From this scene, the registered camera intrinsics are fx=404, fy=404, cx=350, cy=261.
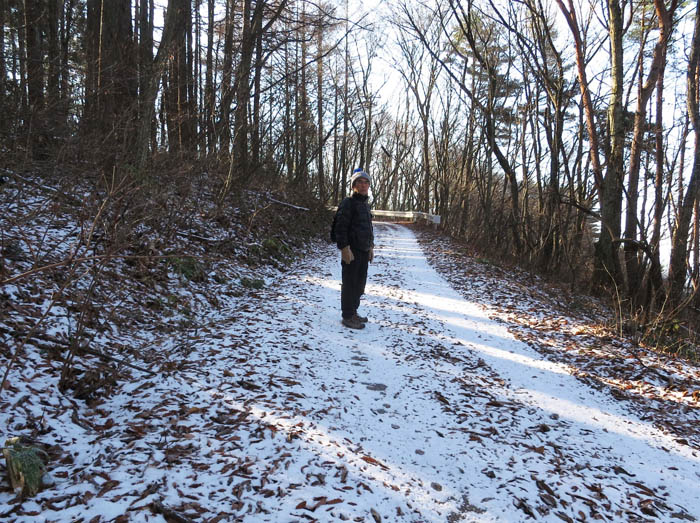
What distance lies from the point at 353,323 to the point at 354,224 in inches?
55.7

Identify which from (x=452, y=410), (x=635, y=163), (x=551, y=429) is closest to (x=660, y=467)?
A: (x=551, y=429)

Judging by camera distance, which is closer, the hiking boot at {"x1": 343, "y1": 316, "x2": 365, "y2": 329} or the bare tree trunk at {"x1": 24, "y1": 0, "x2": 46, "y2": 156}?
the hiking boot at {"x1": 343, "y1": 316, "x2": 365, "y2": 329}

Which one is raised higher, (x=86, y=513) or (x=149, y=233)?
(x=149, y=233)

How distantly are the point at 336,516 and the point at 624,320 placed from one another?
588cm

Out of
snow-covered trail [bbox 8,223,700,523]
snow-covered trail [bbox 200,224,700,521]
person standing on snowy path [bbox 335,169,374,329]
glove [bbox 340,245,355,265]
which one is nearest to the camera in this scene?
snow-covered trail [bbox 8,223,700,523]

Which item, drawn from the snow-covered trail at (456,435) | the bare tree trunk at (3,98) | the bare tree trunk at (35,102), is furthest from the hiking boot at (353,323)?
the bare tree trunk at (3,98)

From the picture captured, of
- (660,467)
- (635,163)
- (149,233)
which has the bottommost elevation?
(660,467)

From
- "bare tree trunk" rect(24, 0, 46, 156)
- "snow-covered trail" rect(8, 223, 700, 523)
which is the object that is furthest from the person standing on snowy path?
"bare tree trunk" rect(24, 0, 46, 156)

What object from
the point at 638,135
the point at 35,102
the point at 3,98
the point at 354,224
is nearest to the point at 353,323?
the point at 354,224

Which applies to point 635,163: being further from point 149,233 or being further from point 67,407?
point 67,407

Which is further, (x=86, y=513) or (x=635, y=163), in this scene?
(x=635, y=163)

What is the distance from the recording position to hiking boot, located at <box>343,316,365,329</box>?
5.79 metres

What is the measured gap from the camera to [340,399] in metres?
3.77

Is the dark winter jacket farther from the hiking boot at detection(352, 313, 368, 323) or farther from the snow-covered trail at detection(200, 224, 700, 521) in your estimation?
the snow-covered trail at detection(200, 224, 700, 521)
